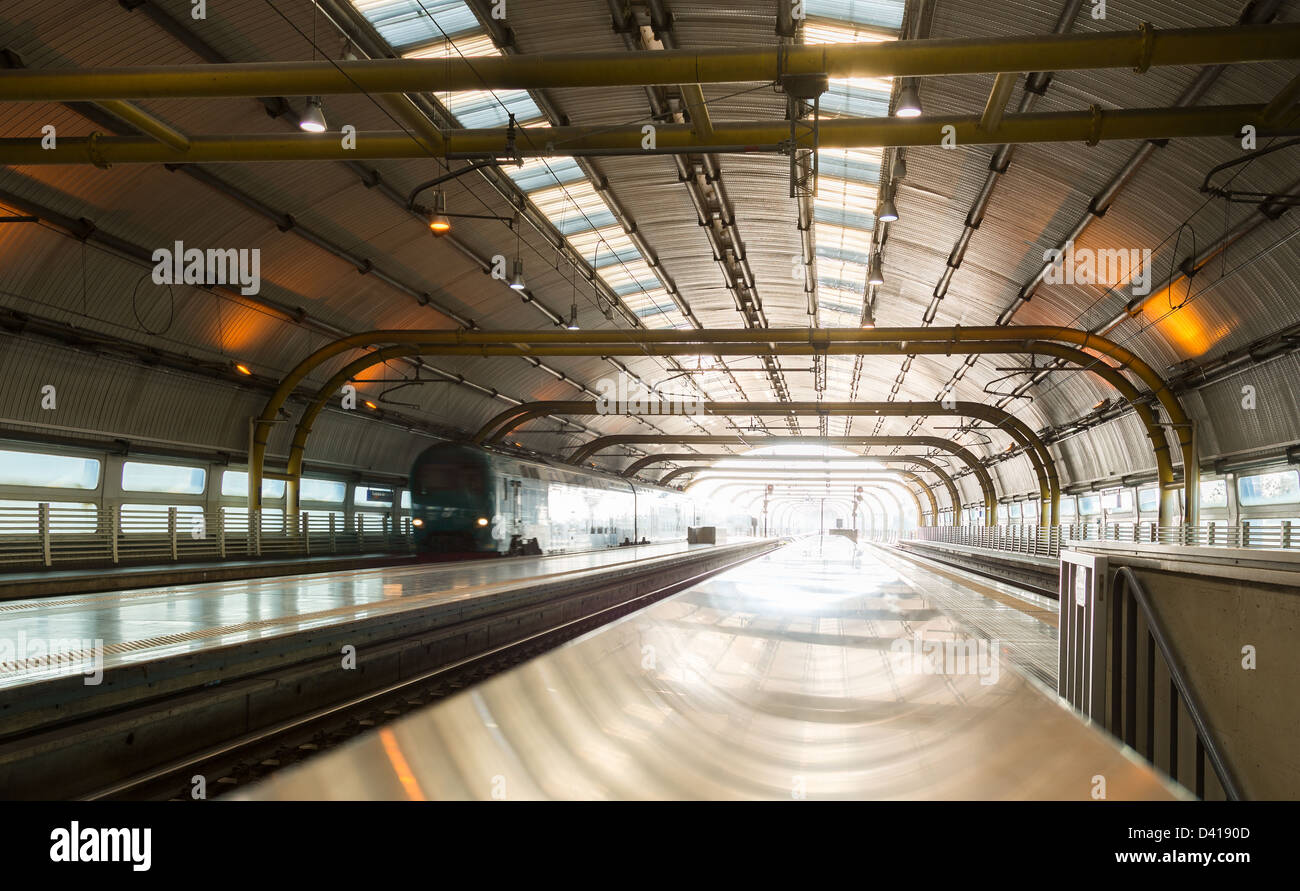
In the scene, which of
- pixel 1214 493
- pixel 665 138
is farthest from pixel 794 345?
pixel 665 138

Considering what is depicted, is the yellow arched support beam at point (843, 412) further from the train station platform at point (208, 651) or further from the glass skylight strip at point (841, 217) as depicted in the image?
the train station platform at point (208, 651)

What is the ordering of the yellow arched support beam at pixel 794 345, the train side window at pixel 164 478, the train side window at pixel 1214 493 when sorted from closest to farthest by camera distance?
the train side window at pixel 164 478 < the train side window at pixel 1214 493 < the yellow arched support beam at pixel 794 345

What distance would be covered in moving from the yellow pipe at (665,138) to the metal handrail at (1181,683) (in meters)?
7.50

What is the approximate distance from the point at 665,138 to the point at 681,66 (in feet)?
9.10

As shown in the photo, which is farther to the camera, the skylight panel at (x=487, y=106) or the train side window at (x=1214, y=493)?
the train side window at (x=1214, y=493)

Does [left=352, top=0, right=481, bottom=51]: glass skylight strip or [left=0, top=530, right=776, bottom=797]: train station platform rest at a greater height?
[left=352, top=0, right=481, bottom=51]: glass skylight strip

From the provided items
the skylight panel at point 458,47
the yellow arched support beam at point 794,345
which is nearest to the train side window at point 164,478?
the yellow arched support beam at point 794,345

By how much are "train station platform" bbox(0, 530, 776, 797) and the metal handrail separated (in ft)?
22.8

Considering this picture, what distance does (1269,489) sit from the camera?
19.7 metres

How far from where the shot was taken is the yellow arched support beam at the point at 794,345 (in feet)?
71.3

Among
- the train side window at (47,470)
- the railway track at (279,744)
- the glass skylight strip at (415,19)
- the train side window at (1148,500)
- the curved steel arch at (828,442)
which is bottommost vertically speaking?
the railway track at (279,744)

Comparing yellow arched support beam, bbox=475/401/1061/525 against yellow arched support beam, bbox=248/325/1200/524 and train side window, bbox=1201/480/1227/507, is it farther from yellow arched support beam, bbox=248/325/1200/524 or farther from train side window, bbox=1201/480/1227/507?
train side window, bbox=1201/480/1227/507

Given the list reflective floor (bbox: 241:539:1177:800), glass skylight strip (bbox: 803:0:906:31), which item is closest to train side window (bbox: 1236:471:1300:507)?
glass skylight strip (bbox: 803:0:906:31)

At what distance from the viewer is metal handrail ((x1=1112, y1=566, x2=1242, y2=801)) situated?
4.40 metres
